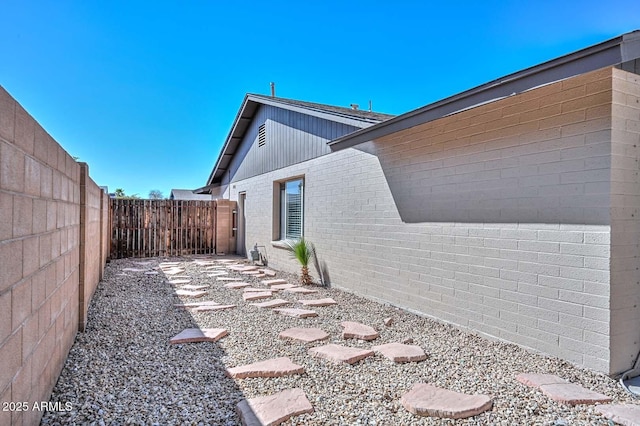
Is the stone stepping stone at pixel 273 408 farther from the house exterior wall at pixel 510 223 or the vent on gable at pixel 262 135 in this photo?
the vent on gable at pixel 262 135

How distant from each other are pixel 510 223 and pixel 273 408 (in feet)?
9.43

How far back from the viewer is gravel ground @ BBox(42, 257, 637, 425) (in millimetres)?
2283

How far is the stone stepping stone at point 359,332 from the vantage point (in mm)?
3886

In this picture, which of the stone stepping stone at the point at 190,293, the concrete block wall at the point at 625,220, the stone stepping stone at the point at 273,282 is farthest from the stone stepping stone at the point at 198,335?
the concrete block wall at the point at 625,220

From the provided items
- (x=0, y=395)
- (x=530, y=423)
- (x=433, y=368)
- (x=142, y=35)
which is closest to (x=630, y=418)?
(x=530, y=423)

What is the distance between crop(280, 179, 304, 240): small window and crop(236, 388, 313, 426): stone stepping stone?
18.8 feet

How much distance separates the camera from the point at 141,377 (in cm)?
278

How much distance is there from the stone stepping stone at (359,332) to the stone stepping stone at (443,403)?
1.21m

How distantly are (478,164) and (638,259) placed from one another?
164 centimetres

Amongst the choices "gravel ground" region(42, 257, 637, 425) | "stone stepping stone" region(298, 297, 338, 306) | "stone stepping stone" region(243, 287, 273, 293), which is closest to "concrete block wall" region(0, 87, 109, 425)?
"gravel ground" region(42, 257, 637, 425)

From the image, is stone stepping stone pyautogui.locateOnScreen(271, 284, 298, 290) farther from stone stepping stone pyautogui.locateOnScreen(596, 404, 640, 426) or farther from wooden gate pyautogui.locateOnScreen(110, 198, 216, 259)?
wooden gate pyautogui.locateOnScreen(110, 198, 216, 259)

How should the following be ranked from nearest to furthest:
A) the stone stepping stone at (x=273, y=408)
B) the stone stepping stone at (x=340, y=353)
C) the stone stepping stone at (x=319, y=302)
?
1. the stone stepping stone at (x=273, y=408)
2. the stone stepping stone at (x=340, y=353)
3. the stone stepping stone at (x=319, y=302)

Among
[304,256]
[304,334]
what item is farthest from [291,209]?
[304,334]

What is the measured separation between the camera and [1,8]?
17.3 feet
